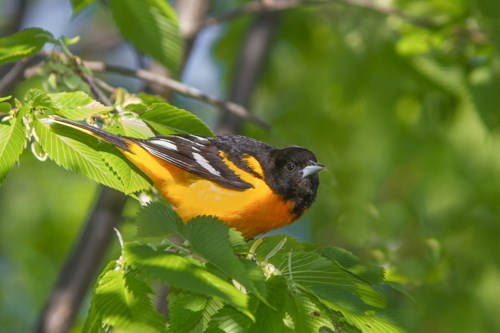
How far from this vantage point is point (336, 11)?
25.4 feet

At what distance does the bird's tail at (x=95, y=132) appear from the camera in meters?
3.15

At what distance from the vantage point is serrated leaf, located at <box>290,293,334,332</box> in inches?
102

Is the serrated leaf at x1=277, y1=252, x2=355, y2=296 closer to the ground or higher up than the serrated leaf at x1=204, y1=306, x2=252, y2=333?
higher up

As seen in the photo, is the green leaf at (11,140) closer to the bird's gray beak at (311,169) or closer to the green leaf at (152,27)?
the green leaf at (152,27)

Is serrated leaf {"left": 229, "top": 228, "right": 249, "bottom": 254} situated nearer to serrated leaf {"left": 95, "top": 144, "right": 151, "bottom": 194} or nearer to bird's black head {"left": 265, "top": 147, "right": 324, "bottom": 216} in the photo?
serrated leaf {"left": 95, "top": 144, "right": 151, "bottom": 194}

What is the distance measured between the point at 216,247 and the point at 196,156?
4.99 ft

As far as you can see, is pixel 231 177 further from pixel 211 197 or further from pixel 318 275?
pixel 318 275

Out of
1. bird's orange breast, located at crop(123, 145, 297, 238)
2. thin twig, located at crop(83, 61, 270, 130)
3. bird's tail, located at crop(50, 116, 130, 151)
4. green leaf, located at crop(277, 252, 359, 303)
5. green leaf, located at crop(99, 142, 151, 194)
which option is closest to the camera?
green leaf, located at crop(277, 252, 359, 303)

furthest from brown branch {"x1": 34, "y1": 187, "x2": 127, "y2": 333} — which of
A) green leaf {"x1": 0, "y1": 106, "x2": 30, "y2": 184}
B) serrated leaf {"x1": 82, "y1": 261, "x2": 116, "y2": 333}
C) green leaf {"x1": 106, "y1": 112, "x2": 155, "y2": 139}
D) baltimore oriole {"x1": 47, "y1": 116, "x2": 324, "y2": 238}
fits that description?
serrated leaf {"x1": 82, "y1": 261, "x2": 116, "y2": 333}

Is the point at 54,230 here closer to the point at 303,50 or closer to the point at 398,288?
the point at 303,50

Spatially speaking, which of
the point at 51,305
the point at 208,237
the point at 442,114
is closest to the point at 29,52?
the point at 208,237

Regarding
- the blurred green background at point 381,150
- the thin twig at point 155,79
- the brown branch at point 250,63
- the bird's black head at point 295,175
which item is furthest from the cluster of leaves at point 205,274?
the brown branch at point 250,63

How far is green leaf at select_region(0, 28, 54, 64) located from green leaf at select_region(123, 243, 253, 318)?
1.31 meters

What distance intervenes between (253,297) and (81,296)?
2.50m
